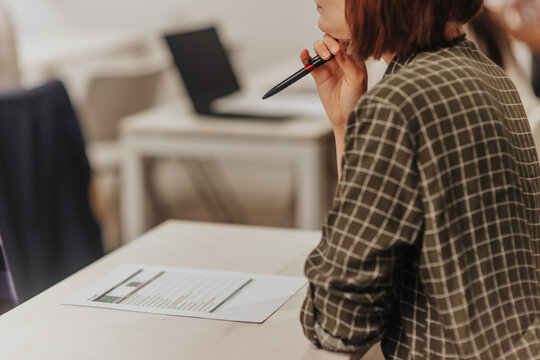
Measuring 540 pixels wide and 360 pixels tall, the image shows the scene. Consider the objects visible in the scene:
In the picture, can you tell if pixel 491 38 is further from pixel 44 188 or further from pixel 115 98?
pixel 115 98

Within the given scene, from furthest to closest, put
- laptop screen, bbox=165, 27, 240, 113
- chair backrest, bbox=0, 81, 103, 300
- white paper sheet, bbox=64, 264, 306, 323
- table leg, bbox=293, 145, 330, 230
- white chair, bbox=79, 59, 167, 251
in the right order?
white chair, bbox=79, 59, 167, 251 → laptop screen, bbox=165, 27, 240, 113 → table leg, bbox=293, 145, 330, 230 → chair backrest, bbox=0, 81, 103, 300 → white paper sheet, bbox=64, 264, 306, 323

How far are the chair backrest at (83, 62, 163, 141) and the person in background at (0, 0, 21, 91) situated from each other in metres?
0.34

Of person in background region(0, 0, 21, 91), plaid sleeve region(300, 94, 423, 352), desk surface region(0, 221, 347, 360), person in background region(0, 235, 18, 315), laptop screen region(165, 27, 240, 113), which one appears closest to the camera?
plaid sleeve region(300, 94, 423, 352)

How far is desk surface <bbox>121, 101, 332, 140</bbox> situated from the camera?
7.72ft

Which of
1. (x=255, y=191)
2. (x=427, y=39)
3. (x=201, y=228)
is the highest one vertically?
(x=427, y=39)

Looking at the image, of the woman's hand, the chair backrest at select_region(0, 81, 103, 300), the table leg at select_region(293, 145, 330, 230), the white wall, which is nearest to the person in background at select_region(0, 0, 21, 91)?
the chair backrest at select_region(0, 81, 103, 300)

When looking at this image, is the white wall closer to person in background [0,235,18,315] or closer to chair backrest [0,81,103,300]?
chair backrest [0,81,103,300]

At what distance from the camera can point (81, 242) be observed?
196 cm

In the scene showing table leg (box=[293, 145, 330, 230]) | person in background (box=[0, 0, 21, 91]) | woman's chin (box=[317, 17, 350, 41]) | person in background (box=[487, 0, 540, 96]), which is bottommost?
table leg (box=[293, 145, 330, 230])

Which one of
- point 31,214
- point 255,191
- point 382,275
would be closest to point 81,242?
point 31,214

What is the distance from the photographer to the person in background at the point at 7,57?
8.80 ft

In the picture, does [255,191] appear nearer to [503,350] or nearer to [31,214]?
[31,214]

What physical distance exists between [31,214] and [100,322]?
904 millimetres

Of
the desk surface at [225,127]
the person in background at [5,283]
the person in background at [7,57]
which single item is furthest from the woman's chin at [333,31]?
the person in background at [7,57]
